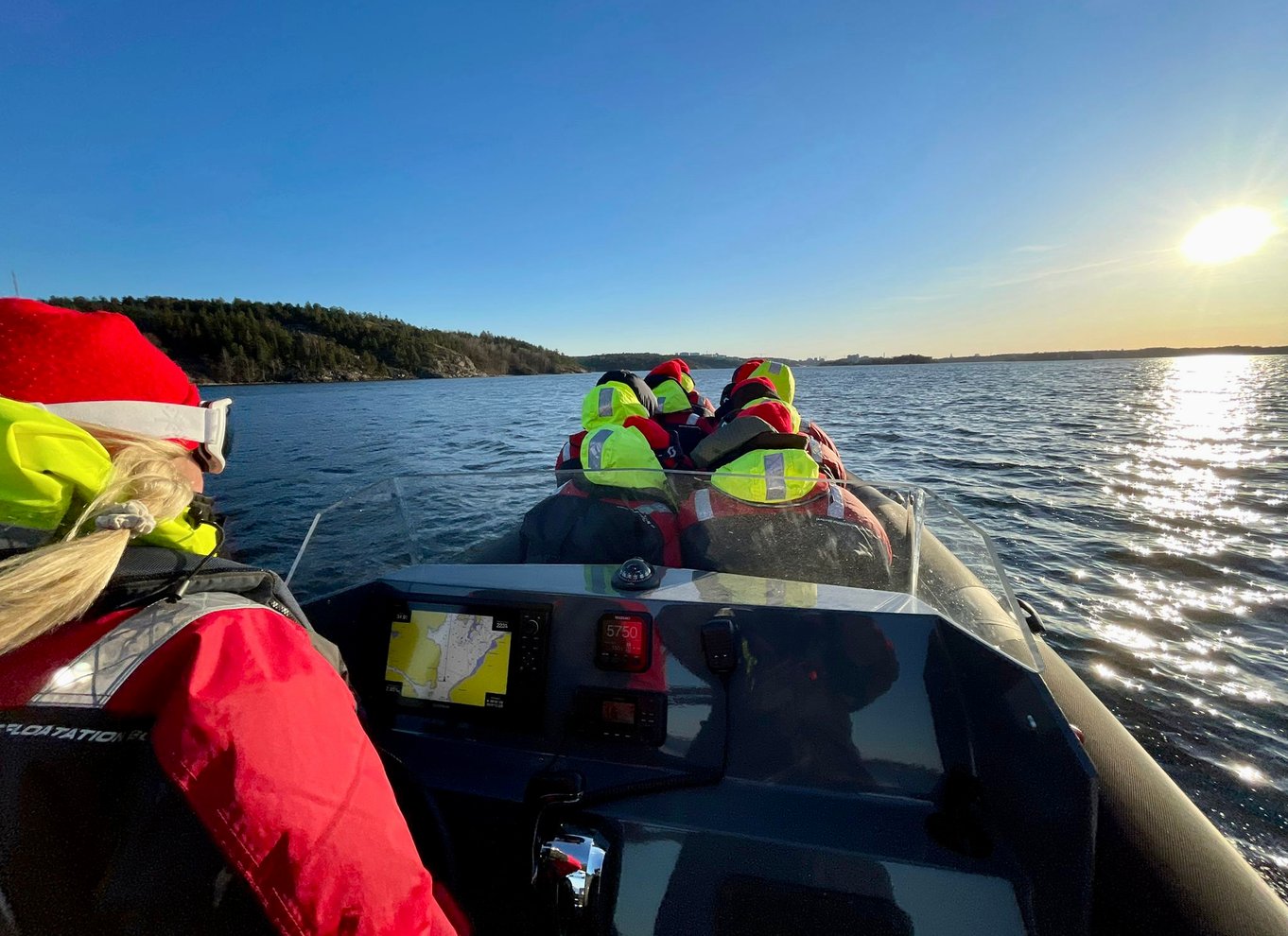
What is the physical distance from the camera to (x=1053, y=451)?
11.0m

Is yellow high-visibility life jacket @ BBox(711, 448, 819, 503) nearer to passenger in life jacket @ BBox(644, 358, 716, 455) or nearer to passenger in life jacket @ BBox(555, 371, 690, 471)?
passenger in life jacket @ BBox(555, 371, 690, 471)

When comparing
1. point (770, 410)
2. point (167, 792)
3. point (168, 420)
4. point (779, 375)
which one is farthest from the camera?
point (779, 375)

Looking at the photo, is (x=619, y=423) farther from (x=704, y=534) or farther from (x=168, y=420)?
(x=168, y=420)

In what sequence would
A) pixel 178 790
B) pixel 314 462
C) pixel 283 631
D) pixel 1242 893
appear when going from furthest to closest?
pixel 314 462 < pixel 1242 893 < pixel 283 631 < pixel 178 790

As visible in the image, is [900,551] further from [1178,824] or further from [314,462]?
[314,462]

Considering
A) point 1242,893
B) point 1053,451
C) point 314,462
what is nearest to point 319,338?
point 314,462

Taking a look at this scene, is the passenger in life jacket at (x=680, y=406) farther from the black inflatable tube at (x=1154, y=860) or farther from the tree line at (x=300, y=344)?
the tree line at (x=300, y=344)

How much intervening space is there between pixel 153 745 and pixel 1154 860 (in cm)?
224

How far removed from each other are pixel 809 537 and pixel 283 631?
5.54 feet

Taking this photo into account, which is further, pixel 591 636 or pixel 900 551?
pixel 900 551

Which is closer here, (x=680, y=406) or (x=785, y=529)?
(x=785, y=529)

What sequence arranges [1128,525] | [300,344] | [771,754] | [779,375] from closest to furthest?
[771,754] < [779,375] < [1128,525] < [300,344]

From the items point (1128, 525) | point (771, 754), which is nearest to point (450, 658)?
point (771, 754)

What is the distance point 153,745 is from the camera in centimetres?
69
